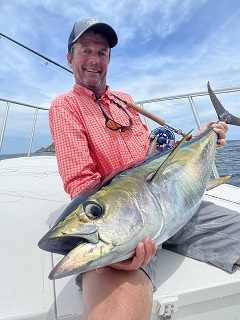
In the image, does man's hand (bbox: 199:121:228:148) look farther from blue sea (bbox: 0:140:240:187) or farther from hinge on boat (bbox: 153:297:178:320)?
blue sea (bbox: 0:140:240:187)

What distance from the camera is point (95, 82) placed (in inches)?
76.8

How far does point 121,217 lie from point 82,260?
19 centimetres

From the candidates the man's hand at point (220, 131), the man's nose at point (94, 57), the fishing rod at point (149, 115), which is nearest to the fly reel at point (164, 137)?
the fishing rod at point (149, 115)


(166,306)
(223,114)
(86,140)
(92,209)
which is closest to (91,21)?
(86,140)

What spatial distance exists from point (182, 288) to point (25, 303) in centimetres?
66

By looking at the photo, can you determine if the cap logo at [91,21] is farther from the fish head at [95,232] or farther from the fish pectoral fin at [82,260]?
the fish pectoral fin at [82,260]

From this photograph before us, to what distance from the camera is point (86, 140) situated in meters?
1.61

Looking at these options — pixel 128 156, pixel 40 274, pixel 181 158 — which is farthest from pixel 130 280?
pixel 128 156

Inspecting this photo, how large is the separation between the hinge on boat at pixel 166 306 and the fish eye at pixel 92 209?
20.3 inches


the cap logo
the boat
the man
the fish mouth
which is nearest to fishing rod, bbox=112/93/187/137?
the man

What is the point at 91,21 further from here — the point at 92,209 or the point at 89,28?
the point at 92,209

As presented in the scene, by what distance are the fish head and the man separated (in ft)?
0.29

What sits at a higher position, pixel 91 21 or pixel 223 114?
pixel 91 21

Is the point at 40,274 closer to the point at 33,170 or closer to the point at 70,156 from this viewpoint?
the point at 70,156
